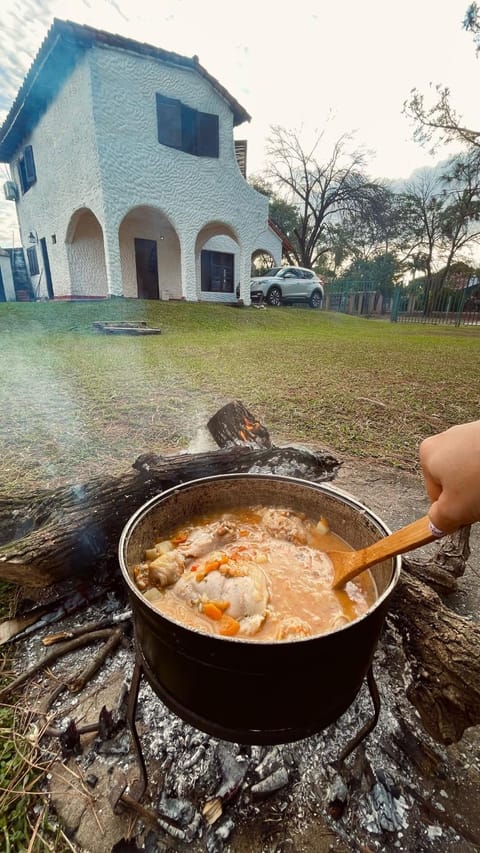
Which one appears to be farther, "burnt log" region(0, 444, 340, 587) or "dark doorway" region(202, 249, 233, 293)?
"dark doorway" region(202, 249, 233, 293)

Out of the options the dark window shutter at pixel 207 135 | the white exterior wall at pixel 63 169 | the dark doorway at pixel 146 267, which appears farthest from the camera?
the dark doorway at pixel 146 267

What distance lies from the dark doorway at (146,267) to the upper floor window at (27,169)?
5051mm

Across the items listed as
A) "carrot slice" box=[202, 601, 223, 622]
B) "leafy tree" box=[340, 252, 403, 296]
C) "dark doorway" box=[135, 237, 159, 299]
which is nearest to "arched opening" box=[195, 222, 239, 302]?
"dark doorway" box=[135, 237, 159, 299]

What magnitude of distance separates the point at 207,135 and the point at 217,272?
5.22 meters

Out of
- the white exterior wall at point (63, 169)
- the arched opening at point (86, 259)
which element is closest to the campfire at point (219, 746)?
the white exterior wall at point (63, 169)

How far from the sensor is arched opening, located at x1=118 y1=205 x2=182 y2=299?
51.3ft

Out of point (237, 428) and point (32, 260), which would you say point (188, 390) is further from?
point (32, 260)

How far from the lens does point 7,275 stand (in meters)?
21.3

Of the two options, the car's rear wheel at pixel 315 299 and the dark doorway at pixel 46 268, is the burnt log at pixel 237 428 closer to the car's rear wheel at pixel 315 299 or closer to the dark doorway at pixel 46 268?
the dark doorway at pixel 46 268

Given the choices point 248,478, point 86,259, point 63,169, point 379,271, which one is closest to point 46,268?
point 86,259

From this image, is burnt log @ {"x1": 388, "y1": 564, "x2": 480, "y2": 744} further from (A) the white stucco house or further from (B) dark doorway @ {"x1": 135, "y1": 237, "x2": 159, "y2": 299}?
(B) dark doorway @ {"x1": 135, "y1": 237, "x2": 159, "y2": 299}

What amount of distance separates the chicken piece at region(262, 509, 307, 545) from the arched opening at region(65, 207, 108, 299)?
50.7 ft

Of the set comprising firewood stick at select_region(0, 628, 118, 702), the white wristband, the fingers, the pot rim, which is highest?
the fingers

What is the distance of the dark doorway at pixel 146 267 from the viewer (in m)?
16.2
